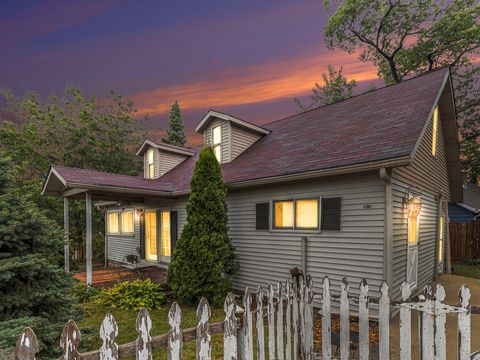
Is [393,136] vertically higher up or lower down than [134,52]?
lower down

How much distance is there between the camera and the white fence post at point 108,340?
5.40 ft

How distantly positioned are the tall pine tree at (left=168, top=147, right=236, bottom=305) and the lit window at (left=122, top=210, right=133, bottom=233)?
7548 mm

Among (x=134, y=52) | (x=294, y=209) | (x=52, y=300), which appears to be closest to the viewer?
(x=52, y=300)

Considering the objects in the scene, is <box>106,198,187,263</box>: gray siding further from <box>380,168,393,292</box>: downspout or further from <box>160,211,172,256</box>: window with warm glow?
<box>380,168,393,292</box>: downspout

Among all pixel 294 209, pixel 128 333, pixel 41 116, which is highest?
pixel 41 116

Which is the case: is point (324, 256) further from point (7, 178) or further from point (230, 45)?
point (230, 45)

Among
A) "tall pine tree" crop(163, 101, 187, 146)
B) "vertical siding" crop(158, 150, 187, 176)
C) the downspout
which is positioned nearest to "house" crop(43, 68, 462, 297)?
the downspout

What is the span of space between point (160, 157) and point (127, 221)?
3.70 meters

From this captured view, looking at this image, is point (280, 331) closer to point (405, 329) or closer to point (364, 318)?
point (364, 318)

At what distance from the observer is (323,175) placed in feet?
22.0

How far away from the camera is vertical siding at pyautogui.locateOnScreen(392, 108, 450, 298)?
6.68 m

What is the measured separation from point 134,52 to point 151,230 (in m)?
11.1

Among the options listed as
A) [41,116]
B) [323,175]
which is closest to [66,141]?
[41,116]

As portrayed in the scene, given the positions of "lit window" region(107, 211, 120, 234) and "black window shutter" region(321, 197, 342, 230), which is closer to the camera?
"black window shutter" region(321, 197, 342, 230)
